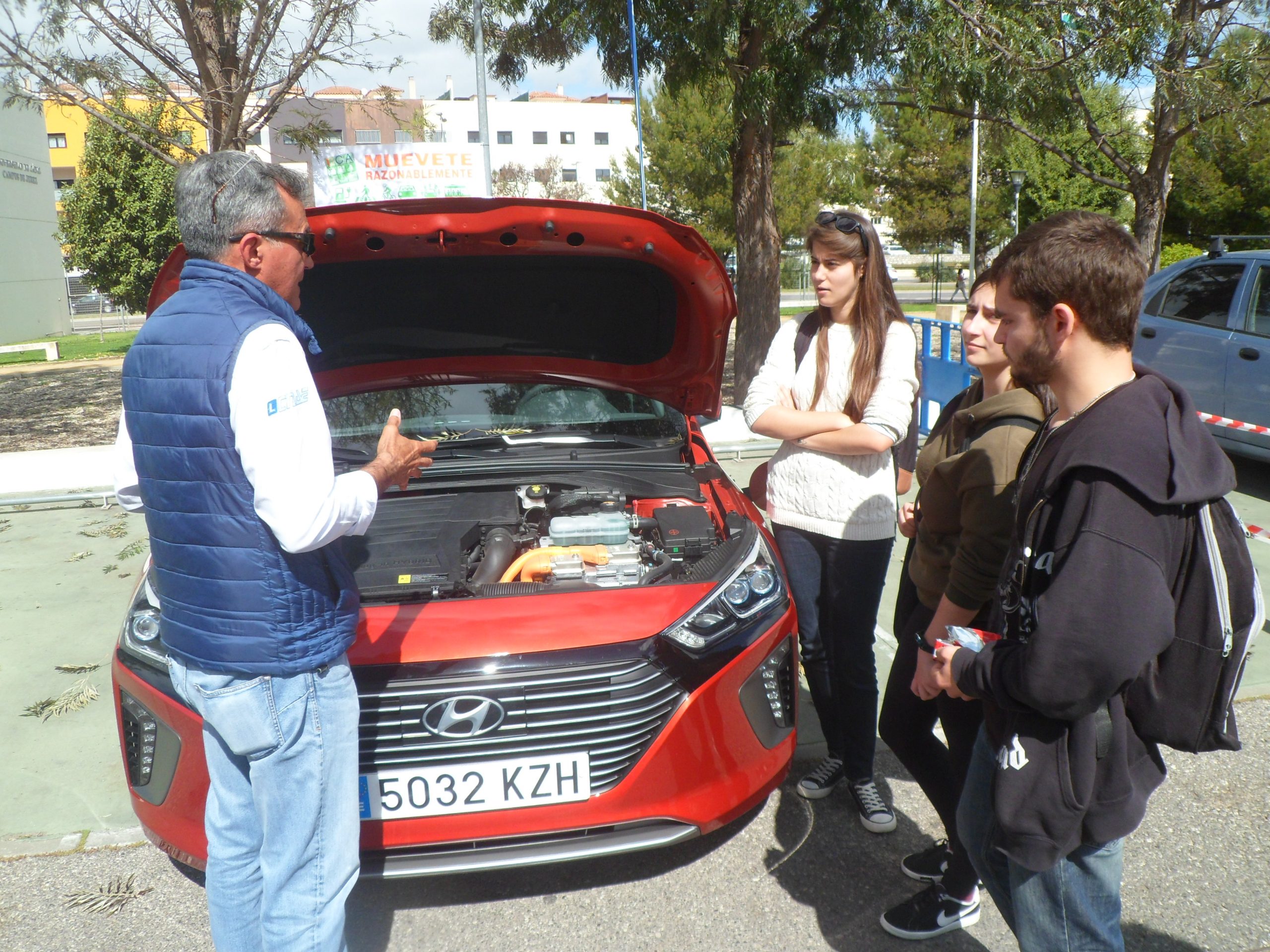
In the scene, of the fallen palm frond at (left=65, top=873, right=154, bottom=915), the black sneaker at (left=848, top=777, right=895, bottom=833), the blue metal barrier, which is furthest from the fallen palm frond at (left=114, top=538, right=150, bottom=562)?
the blue metal barrier

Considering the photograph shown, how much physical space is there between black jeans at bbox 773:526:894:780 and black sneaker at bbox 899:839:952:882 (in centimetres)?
34

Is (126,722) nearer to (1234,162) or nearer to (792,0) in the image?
(792,0)

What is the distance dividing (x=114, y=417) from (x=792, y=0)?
9.10 meters

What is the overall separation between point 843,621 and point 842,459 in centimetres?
49

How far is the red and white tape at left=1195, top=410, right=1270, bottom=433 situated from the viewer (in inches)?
256

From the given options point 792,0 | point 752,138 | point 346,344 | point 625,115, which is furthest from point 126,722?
point 625,115

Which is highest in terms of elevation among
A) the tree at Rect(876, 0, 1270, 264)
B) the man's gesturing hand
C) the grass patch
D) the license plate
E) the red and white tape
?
the tree at Rect(876, 0, 1270, 264)

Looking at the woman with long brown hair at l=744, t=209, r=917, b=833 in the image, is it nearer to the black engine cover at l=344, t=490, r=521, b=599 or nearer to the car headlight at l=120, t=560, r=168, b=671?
the black engine cover at l=344, t=490, r=521, b=599

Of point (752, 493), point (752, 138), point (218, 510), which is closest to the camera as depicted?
point (218, 510)

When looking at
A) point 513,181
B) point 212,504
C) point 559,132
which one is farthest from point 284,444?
point 559,132

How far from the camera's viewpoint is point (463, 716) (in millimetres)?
2162

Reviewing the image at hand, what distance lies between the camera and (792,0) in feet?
23.1

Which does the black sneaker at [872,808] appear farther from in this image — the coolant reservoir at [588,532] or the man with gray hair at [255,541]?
the man with gray hair at [255,541]

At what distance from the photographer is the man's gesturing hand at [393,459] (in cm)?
188
